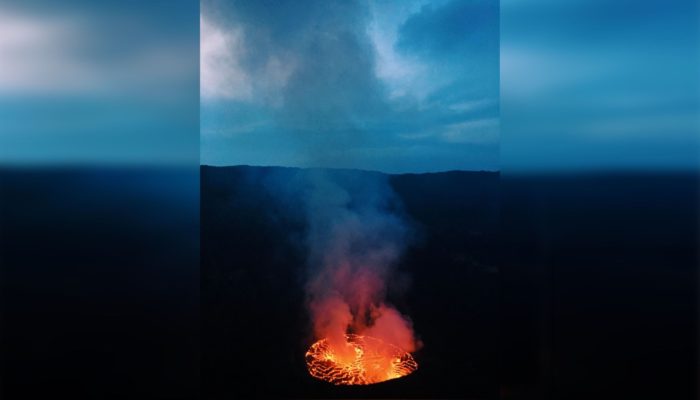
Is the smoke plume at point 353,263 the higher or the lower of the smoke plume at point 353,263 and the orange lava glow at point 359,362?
the higher

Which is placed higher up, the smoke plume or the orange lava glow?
the smoke plume

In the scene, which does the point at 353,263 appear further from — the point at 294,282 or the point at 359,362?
the point at 359,362

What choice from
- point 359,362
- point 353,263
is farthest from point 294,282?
point 359,362

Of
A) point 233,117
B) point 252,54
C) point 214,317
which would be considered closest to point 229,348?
point 214,317

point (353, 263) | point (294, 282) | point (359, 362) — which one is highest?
point (353, 263)

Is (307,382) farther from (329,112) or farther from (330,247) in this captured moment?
(329,112)
